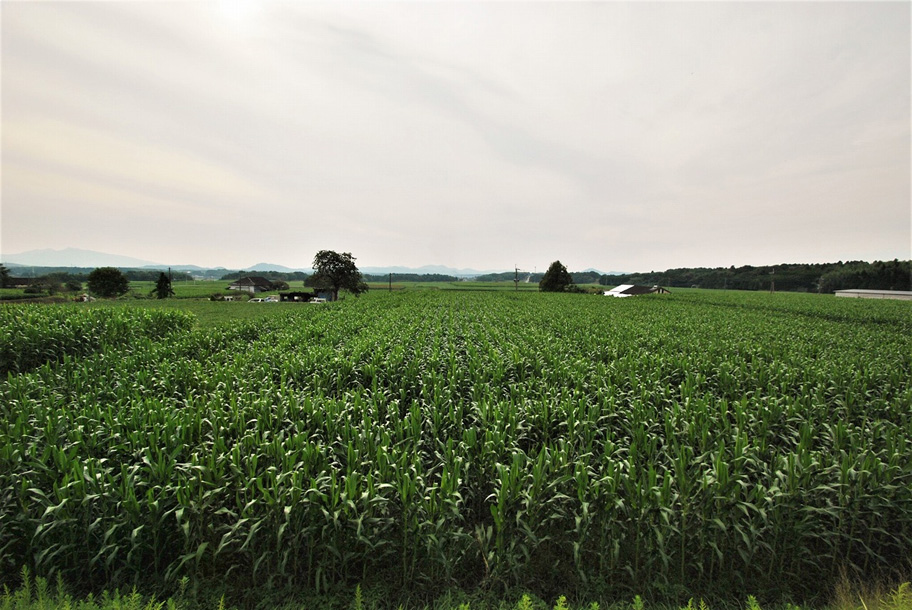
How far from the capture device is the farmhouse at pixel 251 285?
303 feet

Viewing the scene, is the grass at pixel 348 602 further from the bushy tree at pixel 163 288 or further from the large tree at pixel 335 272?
the bushy tree at pixel 163 288

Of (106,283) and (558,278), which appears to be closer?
(106,283)

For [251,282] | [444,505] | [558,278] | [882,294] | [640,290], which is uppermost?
[558,278]

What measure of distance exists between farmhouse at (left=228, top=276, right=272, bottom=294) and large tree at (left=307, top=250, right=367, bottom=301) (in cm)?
3854

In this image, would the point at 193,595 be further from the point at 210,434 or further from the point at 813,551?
the point at 813,551

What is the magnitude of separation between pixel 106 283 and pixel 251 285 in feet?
101

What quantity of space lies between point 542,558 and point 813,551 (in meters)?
3.15

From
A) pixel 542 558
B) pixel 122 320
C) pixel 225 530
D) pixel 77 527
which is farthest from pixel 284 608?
pixel 122 320

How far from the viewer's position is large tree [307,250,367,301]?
6184cm

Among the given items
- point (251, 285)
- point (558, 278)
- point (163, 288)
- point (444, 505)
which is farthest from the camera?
point (251, 285)

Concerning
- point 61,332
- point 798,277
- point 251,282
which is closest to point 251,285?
point 251,282

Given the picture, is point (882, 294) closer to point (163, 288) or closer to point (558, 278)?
point (558, 278)

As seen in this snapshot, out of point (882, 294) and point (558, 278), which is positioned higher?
point (558, 278)

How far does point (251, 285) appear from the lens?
94625 millimetres
